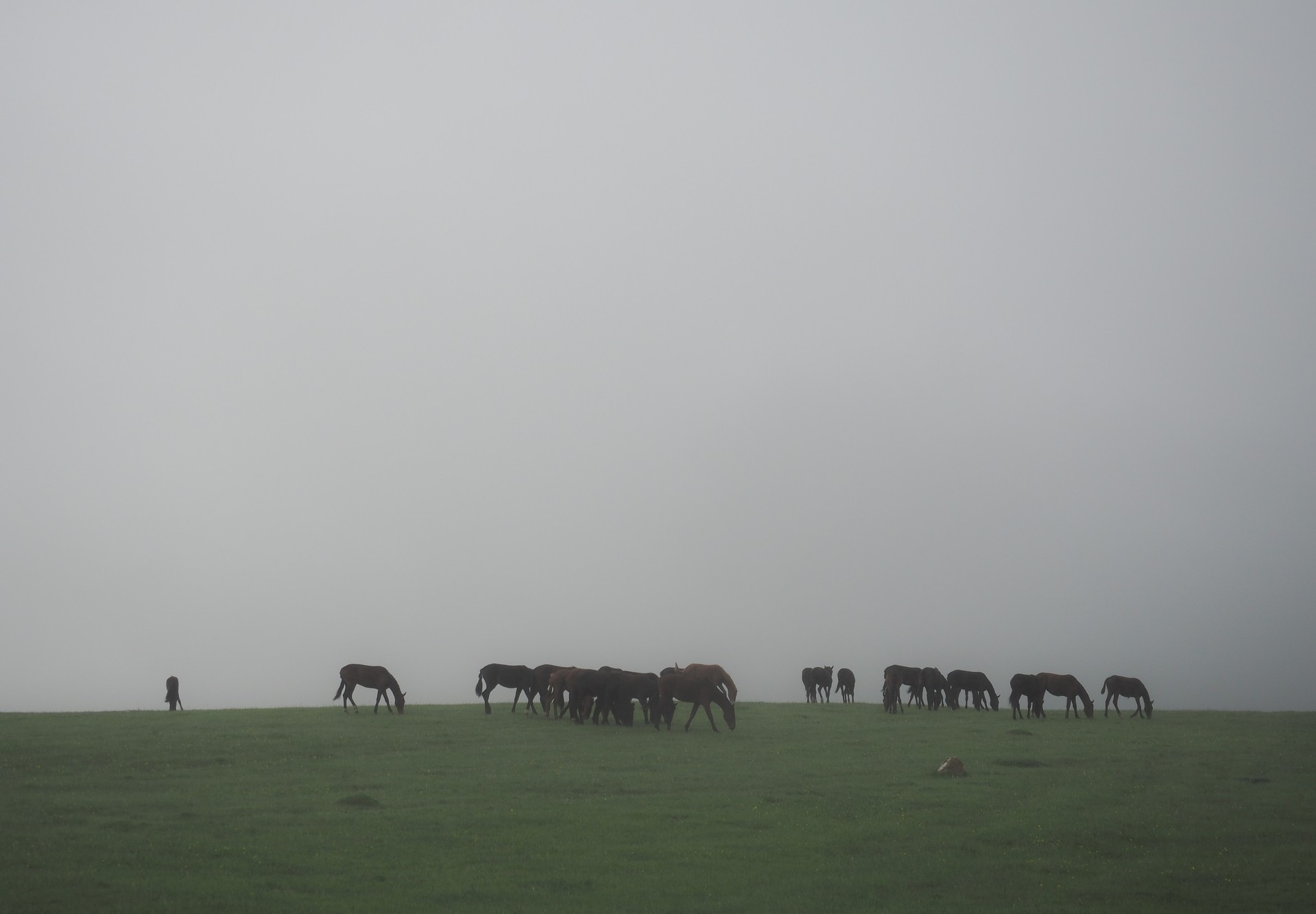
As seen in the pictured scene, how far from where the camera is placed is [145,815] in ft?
63.9

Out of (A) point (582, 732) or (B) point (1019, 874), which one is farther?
(A) point (582, 732)

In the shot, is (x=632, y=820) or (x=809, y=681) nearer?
(x=632, y=820)

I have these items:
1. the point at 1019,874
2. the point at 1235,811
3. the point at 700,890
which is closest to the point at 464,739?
the point at 700,890

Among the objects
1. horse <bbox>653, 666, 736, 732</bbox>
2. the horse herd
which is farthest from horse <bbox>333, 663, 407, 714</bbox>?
horse <bbox>653, 666, 736, 732</bbox>

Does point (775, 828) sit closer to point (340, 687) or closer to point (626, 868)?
point (626, 868)

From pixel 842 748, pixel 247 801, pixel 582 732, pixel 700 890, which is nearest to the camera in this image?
pixel 700 890

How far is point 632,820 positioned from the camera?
20.0 m

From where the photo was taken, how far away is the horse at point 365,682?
3625 centimetres

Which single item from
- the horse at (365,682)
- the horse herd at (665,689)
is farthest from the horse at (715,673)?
the horse at (365,682)

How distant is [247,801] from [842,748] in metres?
16.1

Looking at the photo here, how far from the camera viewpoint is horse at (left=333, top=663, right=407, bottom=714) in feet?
119

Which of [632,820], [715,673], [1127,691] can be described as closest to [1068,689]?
[1127,691]

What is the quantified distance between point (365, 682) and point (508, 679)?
5.22 meters

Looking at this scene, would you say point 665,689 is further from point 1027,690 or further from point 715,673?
point 1027,690
